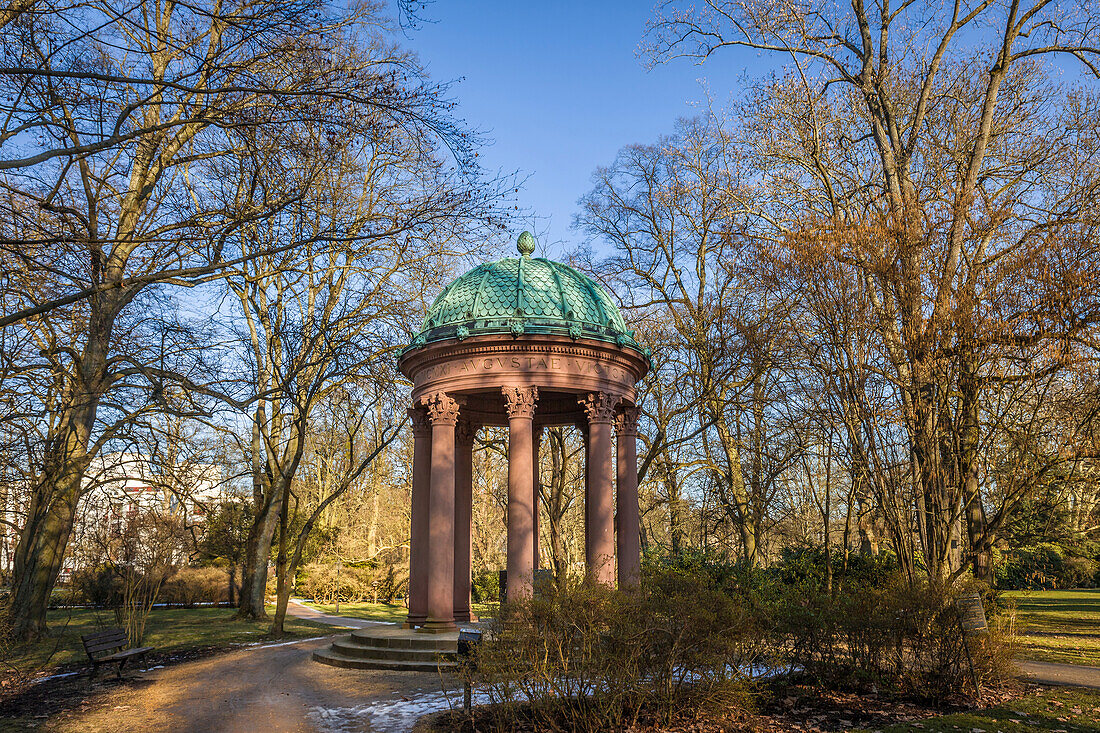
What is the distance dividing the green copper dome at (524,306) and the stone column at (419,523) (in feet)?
7.73

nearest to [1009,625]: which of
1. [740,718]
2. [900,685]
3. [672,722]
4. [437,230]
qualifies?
[900,685]

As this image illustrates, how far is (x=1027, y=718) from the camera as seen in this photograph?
336 inches

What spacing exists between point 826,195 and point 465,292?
34.4 ft

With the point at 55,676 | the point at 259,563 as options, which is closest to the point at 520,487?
the point at 55,676

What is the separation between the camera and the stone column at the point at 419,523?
Answer: 685 inches

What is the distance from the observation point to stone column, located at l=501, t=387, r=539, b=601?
15266 mm

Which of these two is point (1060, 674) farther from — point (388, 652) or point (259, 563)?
point (259, 563)

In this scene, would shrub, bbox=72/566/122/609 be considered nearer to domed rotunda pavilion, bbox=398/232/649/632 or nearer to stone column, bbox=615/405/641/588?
domed rotunda pavilion, bbox=398/232/649/632

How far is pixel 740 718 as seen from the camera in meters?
8.48

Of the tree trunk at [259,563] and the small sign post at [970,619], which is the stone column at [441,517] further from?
the tree trunk at [259,563]

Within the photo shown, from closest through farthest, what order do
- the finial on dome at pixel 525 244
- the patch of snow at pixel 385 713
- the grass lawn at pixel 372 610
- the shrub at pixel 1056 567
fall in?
the patch of snow at pixel 385 713 < the finial on dome at pixel 525 244 < the grass lawn at pixel 372 610 < the shrub at pixel 1056 567

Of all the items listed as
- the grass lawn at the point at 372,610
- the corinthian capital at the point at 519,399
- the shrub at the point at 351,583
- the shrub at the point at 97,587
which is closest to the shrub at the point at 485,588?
the grass lawn at the point at 372,610

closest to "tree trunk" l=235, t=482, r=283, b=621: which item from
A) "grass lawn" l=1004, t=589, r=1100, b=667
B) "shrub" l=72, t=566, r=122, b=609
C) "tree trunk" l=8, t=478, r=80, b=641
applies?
"shrub" l=72, t=566, r=122, b=609

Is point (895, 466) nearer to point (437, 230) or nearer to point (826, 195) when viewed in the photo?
point (437, 230)
